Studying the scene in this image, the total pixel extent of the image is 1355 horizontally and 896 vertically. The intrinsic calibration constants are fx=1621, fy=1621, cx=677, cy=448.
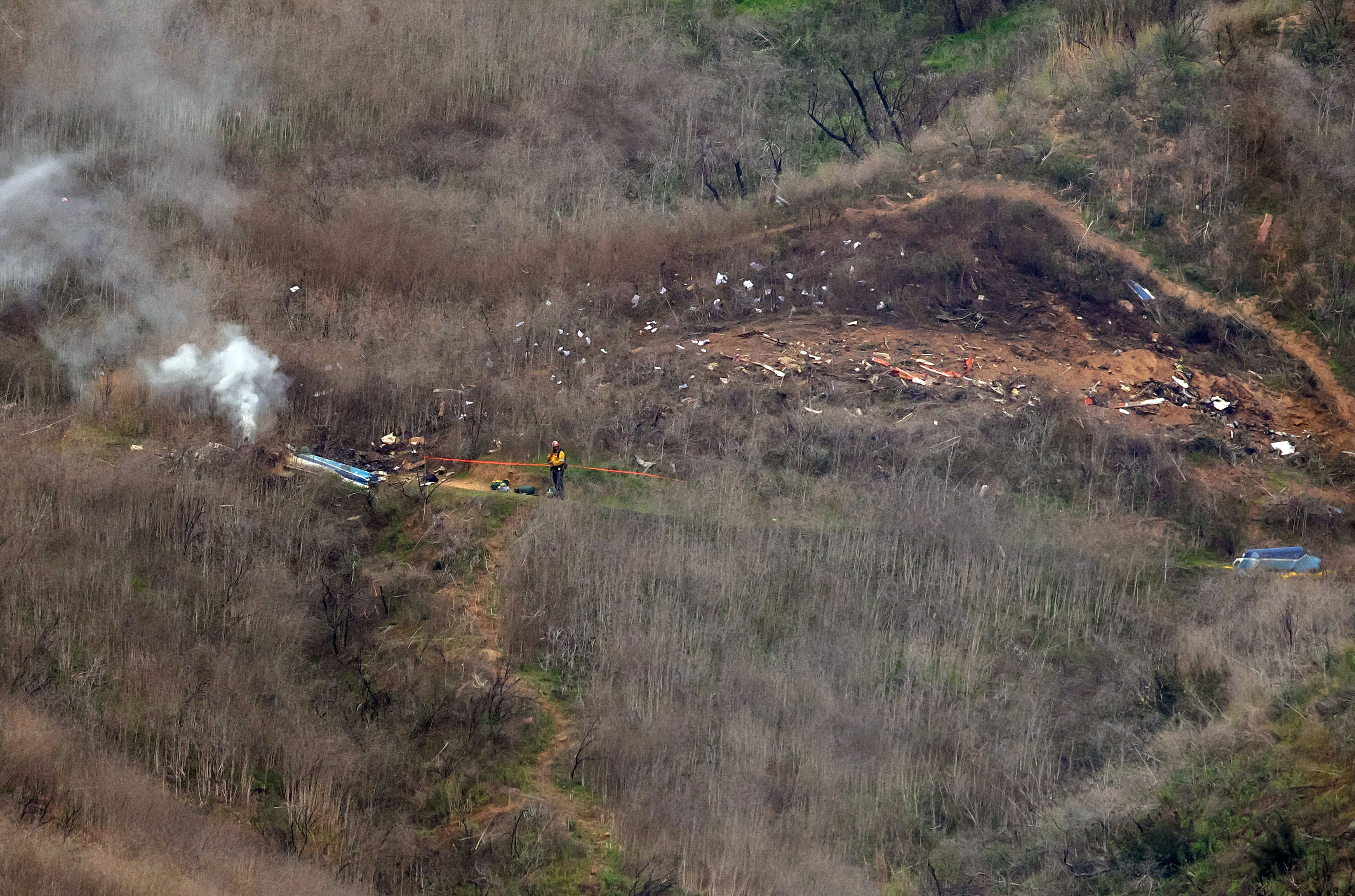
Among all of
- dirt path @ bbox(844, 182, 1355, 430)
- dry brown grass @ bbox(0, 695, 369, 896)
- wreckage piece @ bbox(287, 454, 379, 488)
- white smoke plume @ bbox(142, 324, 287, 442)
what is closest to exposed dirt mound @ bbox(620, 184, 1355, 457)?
dirt path @ bbox(844, 182, 1355, 430)

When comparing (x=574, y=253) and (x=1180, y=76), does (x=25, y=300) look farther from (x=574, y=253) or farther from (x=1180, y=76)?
(x=1180, y=76)

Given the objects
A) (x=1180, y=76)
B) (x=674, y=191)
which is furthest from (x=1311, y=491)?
(x=674, y=191)

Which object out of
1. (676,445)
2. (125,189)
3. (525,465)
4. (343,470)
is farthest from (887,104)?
(125,189)

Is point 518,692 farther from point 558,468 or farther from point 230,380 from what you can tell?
point 230,380

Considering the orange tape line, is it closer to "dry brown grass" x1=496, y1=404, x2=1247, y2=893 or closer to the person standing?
the person standing

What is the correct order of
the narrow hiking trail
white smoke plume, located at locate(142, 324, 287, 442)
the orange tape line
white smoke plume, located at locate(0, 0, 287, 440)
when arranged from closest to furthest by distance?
the narrow hiking trail → the orange tape line → white smoke plume, located at locate(142, 324, 287, 442) → white smoke plume, located at locate(0, 0, 287, 440)

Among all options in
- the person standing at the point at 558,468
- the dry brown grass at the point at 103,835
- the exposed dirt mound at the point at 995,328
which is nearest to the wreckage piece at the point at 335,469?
the person standing at the point at 558,468
